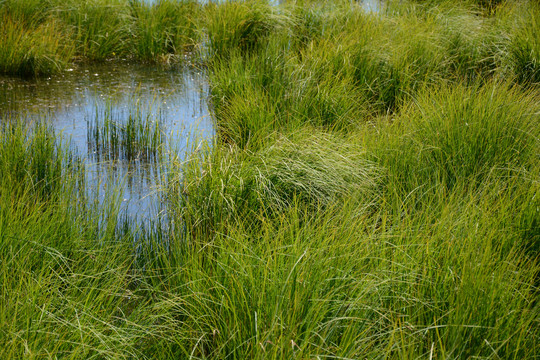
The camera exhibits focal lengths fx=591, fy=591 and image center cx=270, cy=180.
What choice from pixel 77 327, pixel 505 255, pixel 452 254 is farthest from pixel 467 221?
pixel 77 327

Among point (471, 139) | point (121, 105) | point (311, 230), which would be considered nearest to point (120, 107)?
point (121, 105)

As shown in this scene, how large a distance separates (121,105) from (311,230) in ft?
11.1

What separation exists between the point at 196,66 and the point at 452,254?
499cm

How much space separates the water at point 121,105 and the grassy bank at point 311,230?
0.24 m

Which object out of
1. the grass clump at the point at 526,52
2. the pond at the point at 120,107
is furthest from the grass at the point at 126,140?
the grass clump at the point at 526,52

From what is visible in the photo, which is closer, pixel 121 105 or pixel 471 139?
pixel 471 139

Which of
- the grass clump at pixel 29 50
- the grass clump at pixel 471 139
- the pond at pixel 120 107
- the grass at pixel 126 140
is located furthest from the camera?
the grass clump at pixel 29 50

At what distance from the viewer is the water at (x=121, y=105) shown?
4.18 metres

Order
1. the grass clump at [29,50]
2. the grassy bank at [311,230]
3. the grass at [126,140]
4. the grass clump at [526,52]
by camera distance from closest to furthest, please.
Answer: the grassy bank at [311,230] → the grass at [126,140] → the grass clump at [526,52] → the grass clump at [29,50]

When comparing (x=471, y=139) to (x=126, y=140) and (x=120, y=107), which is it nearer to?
(x=126, y=140)

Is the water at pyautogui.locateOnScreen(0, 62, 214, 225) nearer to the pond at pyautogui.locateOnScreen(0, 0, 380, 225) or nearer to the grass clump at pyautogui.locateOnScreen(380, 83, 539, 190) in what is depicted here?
the pond at pyautogui.locateOnScreen(0, 0, 380, 225)

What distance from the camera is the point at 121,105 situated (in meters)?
5.39

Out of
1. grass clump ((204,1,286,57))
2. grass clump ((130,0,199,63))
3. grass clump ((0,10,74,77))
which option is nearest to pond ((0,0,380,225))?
grass clump ((0,10,74,77))

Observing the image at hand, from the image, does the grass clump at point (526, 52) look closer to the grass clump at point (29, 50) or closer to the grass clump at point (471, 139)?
the grass clump at point (471, 139)
